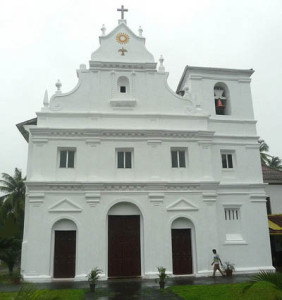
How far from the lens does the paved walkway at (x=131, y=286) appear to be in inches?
538

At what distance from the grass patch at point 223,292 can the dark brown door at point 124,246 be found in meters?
4.18

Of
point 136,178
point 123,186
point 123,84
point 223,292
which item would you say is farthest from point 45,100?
point 223,292

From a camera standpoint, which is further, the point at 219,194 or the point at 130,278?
the point at 219,194

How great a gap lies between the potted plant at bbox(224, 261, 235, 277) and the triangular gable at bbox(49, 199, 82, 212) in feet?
28.3

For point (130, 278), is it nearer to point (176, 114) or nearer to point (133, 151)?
point (133, 151)

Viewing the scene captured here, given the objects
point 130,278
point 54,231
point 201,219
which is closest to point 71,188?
point 54,231

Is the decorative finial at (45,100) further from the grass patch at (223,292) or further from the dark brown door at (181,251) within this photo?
the grass patch at (223,292)

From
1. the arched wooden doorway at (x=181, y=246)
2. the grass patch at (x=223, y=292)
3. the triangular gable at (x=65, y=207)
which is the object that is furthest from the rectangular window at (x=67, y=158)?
the grass patch at (x=223, y=292)

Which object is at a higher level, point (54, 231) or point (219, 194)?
point (219, 194)

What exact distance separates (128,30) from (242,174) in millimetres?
11576

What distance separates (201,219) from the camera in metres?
19.9

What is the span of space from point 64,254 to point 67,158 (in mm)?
5262

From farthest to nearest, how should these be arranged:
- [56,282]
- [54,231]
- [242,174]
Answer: [242,174], [54,231], [56,282]

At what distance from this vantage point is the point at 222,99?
23547 millimetres
